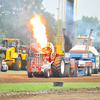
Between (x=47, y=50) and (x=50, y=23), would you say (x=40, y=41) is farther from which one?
(x=50, y=23)

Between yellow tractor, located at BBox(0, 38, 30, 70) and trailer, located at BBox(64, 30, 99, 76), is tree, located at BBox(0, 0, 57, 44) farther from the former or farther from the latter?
trailer, located at BBox(64, 30, 99, 76)

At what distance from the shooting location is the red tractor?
23500mm

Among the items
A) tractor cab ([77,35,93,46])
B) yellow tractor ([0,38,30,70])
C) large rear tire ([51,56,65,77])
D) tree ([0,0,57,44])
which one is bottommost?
large rear tire ([51,56,65,77])

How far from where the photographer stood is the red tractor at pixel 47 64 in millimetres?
23500

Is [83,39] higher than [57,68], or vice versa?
[83,39]

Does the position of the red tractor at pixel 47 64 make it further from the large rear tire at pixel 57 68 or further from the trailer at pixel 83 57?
the trailer at pixel 83 57

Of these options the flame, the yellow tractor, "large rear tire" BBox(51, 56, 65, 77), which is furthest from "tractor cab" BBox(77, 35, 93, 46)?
"large rear tire" BBox(51, 56, 65, 77)

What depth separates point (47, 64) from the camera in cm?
2389

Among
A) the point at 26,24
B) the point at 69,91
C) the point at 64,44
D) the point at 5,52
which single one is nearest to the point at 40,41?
the point at 64,44

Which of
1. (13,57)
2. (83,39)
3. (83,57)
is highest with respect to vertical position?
(83,39)

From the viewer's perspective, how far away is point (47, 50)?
24.8 meters

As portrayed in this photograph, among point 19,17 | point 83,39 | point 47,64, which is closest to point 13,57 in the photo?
point 83,39

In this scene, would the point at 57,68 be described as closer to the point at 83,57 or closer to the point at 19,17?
the point at 83,57

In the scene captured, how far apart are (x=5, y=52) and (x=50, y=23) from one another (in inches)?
1113
